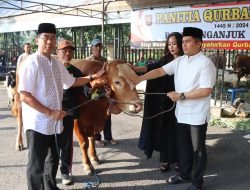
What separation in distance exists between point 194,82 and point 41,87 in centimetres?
172

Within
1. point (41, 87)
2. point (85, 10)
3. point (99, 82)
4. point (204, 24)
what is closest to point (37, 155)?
point (41, 87)

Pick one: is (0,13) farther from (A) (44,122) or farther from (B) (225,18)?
(A) (44,122)

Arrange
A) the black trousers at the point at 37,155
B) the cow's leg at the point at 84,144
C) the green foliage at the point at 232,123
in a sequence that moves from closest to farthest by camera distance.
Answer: the black trousers at the point at 37,155
the cow's leg at the point at 84,144
the green foliage at the point at 232,123

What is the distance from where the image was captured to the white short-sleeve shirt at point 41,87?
9.56ft

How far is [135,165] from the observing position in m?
4.86

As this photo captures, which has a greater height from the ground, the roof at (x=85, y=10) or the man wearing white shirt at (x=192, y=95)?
the roof at (x=85, y=10)

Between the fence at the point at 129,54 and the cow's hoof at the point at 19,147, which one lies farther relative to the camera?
the fence at the point at 129,54

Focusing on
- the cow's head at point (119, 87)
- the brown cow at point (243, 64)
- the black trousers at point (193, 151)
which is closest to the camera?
the cow's head at point (119, 87)

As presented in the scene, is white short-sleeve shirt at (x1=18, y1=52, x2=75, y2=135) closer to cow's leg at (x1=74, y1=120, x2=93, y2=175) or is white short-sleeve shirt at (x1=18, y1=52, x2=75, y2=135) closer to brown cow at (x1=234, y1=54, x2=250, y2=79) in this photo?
cow's leg at (x1=74, y1=120, x2=93, y2=175)

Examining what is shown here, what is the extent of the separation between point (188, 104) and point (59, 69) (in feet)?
5.06

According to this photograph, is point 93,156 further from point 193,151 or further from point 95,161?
point 193,151

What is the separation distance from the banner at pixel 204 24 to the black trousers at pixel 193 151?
439 cm

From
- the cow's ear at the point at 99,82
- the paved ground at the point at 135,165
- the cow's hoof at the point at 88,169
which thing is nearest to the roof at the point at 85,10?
the paved ground at the point at 135,165

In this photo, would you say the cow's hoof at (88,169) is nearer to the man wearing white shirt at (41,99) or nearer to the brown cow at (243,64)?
the man wearing white shirt at (41,99)
